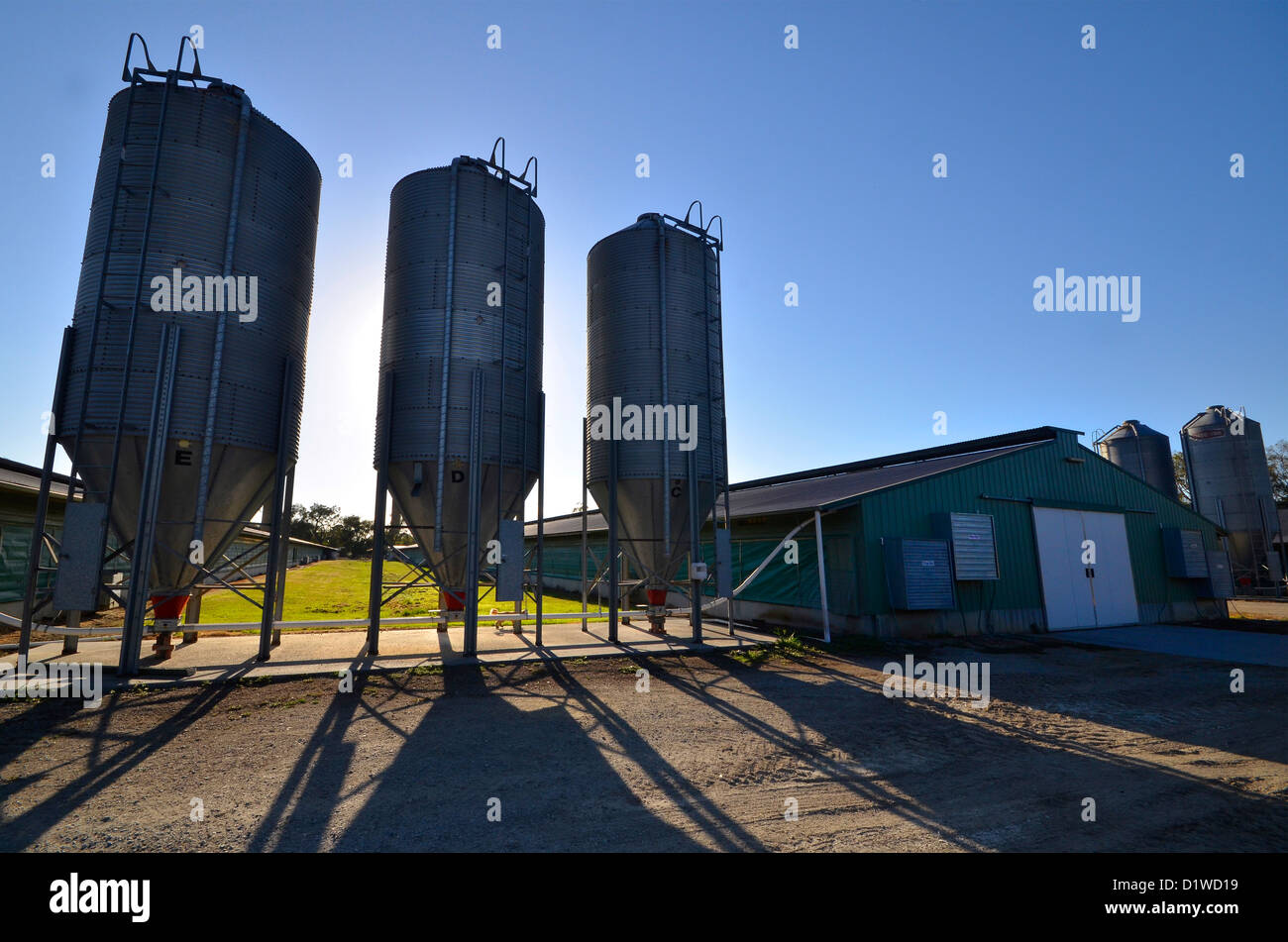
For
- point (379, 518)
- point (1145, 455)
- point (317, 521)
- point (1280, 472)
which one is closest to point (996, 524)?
point (379, 518)

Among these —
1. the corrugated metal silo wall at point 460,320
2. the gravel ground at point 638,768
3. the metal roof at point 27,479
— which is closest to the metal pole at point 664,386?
the corrugated metal silo wall at point 460,320

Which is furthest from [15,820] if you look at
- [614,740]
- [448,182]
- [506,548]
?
[448,182]

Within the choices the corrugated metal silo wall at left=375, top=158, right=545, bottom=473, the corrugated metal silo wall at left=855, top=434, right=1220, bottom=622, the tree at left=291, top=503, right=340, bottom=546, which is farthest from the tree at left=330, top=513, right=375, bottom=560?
the corrugated metal silo wall at left=855, top=434, right=1220, bottom=622

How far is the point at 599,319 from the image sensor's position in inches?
623

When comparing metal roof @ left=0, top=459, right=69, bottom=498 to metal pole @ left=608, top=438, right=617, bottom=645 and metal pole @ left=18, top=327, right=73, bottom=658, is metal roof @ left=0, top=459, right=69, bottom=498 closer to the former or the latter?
metal pole @ left=18, top=327, right=73, bottom=658

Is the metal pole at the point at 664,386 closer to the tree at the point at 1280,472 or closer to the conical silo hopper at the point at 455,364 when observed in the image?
the conical silo hopper at the point at 455,364

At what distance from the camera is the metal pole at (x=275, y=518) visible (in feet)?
35.2

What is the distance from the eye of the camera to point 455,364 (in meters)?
12.3

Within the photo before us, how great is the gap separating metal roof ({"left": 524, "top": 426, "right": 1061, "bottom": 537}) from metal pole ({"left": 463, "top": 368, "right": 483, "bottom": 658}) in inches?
336

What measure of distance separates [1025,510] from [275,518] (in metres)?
20.6
